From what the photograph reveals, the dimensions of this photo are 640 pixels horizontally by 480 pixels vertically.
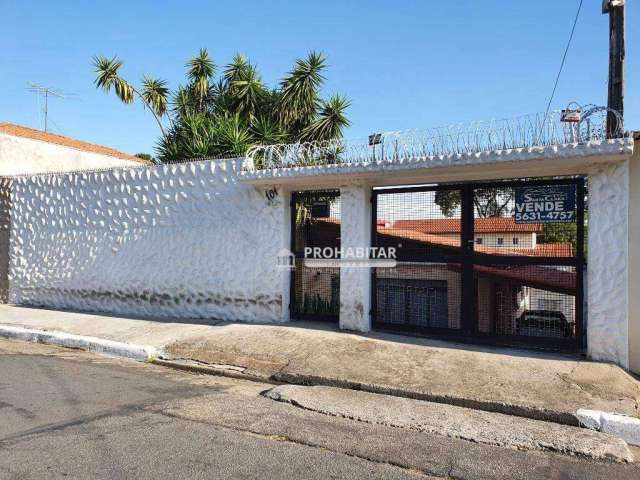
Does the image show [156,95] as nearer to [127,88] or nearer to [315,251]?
[127,88]

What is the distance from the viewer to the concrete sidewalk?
17.3ft

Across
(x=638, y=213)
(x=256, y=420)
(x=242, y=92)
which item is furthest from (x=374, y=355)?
(x=242, y=92)

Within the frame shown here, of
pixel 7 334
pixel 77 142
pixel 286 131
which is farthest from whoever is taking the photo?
pixel 77 142

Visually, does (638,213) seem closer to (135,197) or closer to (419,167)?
(419,167)

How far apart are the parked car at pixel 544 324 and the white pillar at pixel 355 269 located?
7.92ft

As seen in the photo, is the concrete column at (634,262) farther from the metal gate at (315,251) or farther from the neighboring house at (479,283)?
the metal gate at (315,251)

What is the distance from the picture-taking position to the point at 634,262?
20.6 ft

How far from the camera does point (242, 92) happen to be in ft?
54.6

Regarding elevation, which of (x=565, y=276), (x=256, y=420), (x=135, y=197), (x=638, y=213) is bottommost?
(x=256, y=420)

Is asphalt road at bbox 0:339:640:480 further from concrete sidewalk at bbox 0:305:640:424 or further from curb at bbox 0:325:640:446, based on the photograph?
concrete sidewalk at bbox 0:305:640:424

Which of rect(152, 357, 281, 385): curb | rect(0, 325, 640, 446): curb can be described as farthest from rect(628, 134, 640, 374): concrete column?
rect(152, 357, 281, 385): curb

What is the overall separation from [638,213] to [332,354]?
176 inches

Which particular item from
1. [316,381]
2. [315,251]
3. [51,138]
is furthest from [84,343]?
[51,138]

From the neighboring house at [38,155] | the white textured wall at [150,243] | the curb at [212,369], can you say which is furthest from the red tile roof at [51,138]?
the curb at [212,369]
